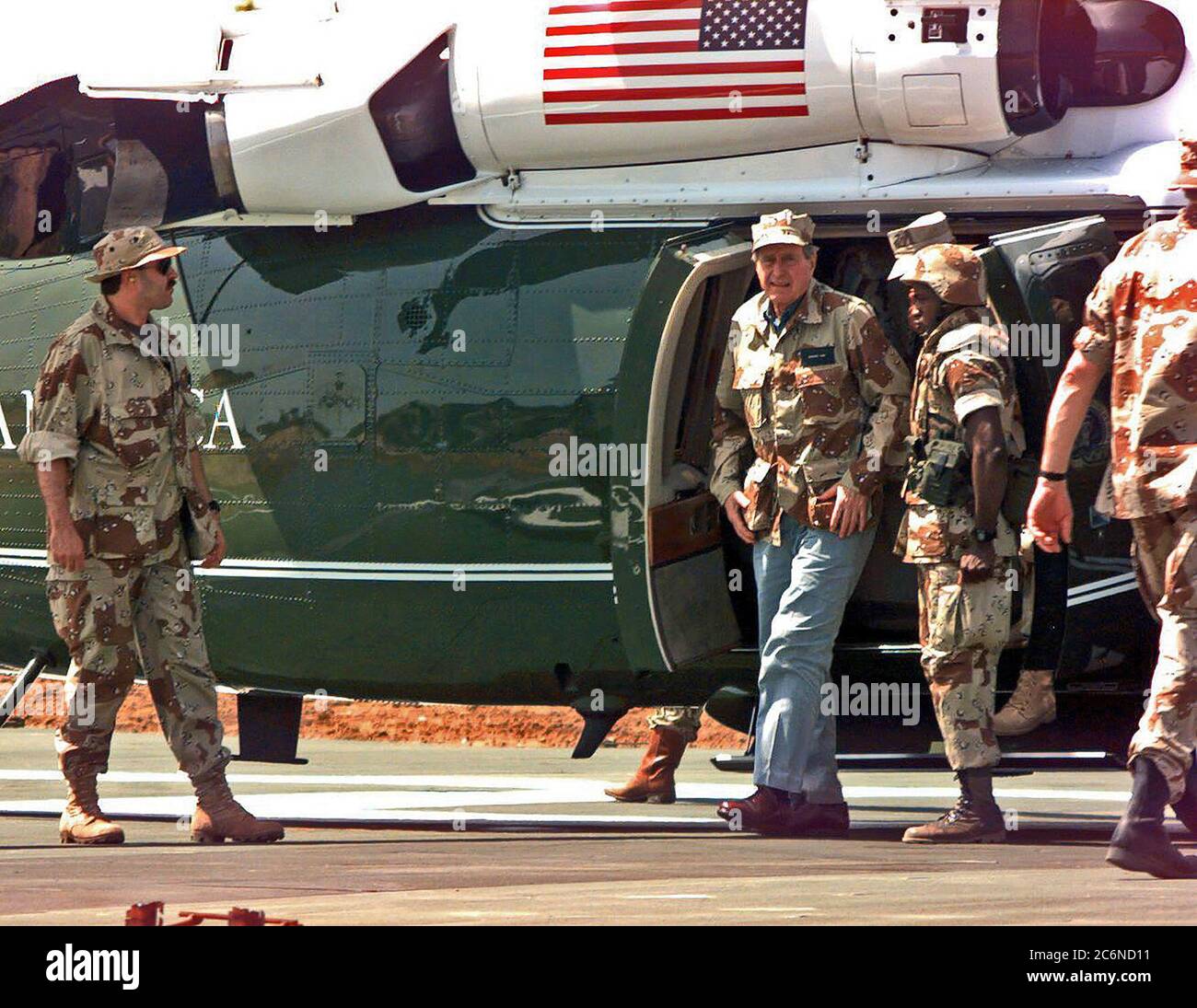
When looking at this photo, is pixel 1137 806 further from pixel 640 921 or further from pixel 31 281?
pixel 31 281

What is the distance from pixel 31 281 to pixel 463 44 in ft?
7.02

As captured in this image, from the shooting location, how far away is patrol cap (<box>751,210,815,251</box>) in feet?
23.7

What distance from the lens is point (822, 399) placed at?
736 centimetres

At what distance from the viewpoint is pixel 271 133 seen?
7.93 m

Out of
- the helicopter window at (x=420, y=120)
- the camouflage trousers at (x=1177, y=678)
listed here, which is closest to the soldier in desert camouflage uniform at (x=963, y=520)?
the camouflage trousers at (x=1177, y=678)

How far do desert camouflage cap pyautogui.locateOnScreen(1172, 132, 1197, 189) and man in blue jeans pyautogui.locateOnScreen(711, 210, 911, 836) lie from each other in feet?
4.90

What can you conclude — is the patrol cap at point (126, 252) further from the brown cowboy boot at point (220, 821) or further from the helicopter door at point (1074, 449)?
the helicopter door at point (1074, 449)

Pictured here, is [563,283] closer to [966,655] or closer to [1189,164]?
[966,655]

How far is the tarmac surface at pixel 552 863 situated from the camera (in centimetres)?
539

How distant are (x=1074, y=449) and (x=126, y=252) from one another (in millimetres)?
3523

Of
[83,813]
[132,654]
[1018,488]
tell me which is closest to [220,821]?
[83,813]

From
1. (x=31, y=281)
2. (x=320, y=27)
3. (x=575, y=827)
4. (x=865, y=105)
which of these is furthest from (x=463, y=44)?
(x=575, y=827)

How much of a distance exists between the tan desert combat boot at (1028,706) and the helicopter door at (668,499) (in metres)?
1.08
